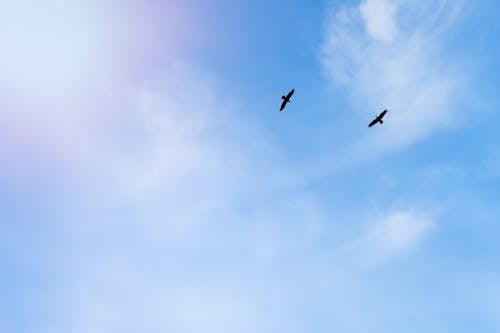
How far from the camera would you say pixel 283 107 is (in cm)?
11288

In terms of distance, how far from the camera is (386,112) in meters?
113

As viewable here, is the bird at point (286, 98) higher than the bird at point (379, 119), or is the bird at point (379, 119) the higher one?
the bird at point (286, 98)

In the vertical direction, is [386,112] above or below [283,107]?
below

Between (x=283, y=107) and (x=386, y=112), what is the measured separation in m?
22.0

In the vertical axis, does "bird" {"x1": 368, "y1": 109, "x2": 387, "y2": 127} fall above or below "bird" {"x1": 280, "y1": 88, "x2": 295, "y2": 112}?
below
